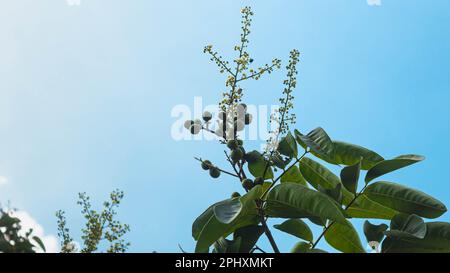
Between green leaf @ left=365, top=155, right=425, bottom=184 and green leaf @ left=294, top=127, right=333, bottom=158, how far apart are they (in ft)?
0.47

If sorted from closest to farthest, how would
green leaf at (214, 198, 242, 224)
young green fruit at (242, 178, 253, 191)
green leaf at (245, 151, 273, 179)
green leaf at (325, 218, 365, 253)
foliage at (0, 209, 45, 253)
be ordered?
foliage at (0, 209, 45, 253) → green leaf at (214, 198, 242, 224) → green leaf at (325, 218, 365, 253) → young green fruit at (242, 178, 253, 191) → green leaf at (245, 151, 273, 179)

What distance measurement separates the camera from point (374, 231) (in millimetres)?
1562

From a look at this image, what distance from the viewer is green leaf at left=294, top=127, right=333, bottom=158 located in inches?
65.4

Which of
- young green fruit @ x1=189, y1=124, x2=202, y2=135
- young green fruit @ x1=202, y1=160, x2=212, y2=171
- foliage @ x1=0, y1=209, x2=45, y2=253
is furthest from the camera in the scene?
young green fruit @ x1=189, y1=124, x2=202, y2=135

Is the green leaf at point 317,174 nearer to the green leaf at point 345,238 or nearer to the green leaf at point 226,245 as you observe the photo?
the green leaf at point 345,238

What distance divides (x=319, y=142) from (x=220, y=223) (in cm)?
46

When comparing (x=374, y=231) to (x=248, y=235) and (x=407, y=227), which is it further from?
(x=248, y=235)

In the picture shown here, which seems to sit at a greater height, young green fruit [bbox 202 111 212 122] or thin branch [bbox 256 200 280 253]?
young green fruit [bbox 202 111 212 122]

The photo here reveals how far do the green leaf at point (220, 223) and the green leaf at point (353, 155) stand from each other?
358mm
